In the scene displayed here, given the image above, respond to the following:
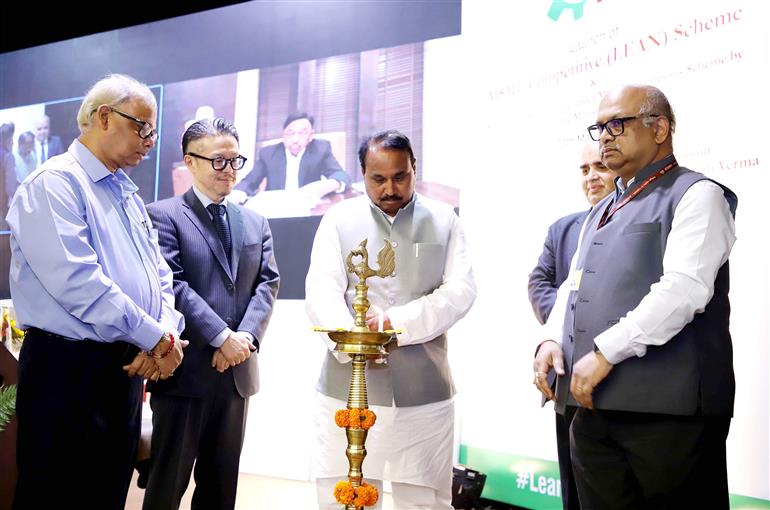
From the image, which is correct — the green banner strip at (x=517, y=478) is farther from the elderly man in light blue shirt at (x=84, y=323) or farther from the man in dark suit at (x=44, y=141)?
the man in dark suit at (x=44, y=141)

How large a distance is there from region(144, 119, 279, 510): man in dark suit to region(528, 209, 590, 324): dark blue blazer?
1.22m

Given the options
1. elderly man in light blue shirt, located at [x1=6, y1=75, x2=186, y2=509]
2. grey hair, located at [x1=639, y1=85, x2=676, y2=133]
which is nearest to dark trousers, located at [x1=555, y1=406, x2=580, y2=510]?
grey hair, located at [x1=639, y1=85, x2=676, y2=133]

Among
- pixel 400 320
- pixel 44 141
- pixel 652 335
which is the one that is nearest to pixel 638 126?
pixel 652 335

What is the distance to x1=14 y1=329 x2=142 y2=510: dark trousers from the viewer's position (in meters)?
2.22

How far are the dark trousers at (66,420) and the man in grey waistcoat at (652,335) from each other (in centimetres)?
145

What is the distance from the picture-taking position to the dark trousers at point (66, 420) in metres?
2.22

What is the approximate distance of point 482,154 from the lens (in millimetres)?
4277

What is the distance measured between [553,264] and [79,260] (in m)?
2.11

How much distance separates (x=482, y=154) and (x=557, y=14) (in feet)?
2.82

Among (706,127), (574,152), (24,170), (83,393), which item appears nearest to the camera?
(83,393)

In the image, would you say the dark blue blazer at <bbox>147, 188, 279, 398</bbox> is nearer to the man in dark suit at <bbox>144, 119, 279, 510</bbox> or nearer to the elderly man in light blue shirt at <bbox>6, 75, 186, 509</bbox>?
the man in dark suit at <bbox>144, 119, 279, 510</bbox>

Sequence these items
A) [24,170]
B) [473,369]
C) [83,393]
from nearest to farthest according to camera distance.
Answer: [83,393], [473,369], [24,170]

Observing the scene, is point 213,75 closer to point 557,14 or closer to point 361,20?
point 361,20

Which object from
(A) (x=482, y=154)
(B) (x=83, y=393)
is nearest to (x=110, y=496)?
(B) (x=83, y=393)
